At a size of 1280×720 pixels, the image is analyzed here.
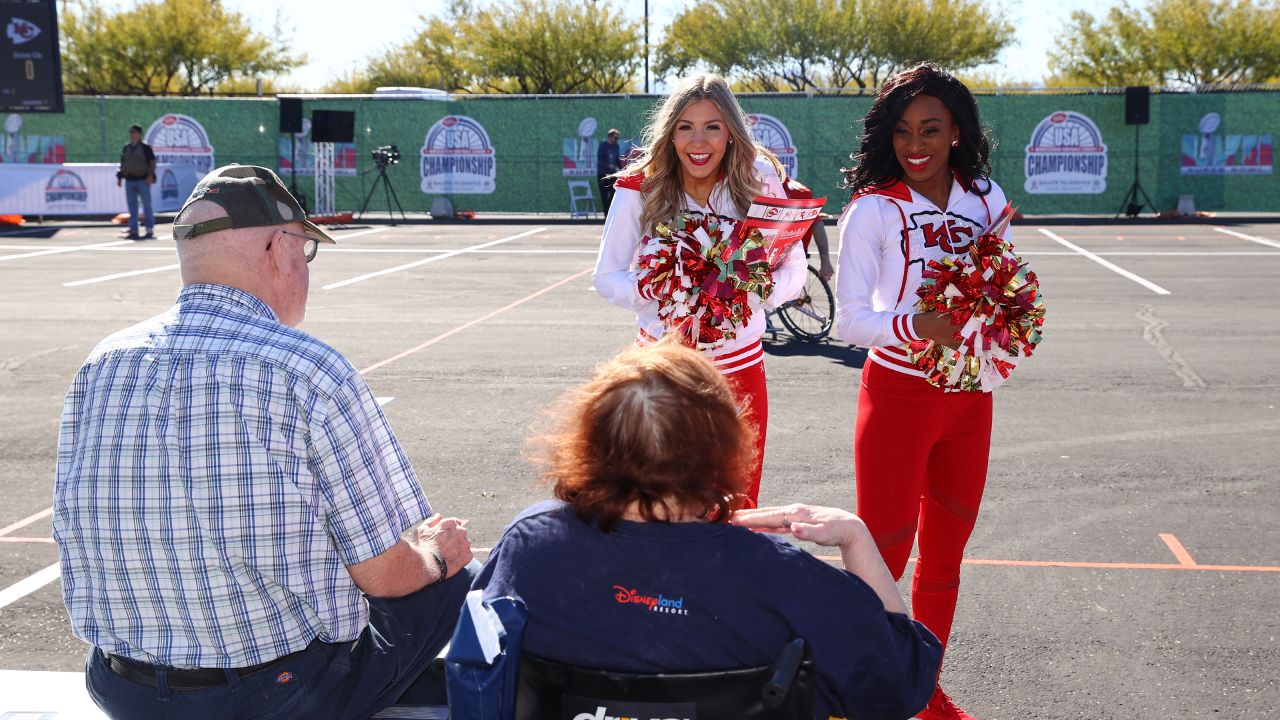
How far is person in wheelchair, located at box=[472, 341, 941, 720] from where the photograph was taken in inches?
76.3

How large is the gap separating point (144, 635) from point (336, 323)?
9.44 m

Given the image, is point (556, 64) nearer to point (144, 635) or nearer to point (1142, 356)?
point (1142, 356)

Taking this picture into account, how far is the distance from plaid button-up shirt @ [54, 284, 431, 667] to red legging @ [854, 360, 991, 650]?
153 cm

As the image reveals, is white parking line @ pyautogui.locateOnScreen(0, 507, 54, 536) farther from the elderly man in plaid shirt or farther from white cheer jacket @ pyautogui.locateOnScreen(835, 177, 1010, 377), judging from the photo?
white cheer jacket @ pyautogui.locateOnScreen(835, 177, 1010, 377)

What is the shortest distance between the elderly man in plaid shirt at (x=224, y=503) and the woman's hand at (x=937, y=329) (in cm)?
151

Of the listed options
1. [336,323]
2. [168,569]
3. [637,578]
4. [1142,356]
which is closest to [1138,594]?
[637,578]

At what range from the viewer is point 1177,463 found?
21.2 ft

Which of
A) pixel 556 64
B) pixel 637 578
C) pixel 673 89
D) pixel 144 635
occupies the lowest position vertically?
pixel 144 635

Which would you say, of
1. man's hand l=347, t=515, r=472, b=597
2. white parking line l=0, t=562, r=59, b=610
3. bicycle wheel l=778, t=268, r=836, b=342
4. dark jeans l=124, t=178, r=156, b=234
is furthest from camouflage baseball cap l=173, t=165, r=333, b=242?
dark jeans l=124, t=178, r=156, b=234

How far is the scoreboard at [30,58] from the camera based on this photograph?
23.6 meters

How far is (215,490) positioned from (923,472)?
197cm

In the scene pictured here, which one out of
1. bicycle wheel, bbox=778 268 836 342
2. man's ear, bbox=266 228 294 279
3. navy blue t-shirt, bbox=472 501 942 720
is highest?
man's ear, bbox=266 228 294 279

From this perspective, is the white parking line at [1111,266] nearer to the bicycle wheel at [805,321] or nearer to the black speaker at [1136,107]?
the bicycle wheel at [805,321]

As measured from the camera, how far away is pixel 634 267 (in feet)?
12.2
